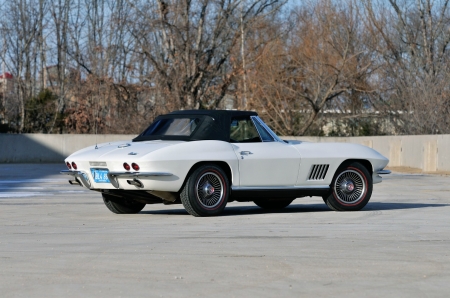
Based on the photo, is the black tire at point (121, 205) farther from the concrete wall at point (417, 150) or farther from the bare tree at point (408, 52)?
the bare tree at point (408, 52)

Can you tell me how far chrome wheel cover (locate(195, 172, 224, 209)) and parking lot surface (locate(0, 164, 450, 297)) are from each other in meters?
0.31

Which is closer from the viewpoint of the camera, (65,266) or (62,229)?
(65,266)

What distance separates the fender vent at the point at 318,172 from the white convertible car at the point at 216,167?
0.05ft

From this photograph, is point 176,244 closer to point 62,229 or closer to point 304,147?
point 62,229

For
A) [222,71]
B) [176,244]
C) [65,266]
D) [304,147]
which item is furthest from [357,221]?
[222,71]

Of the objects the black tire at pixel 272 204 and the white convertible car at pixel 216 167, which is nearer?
the white convertible car at pixel 216 167

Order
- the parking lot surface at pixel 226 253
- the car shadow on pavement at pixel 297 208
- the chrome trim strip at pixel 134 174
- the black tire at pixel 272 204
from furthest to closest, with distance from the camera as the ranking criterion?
the black tire at pixel 272 204 → the car shadow on pavement at pixel 297 208 → the chrome trim strip at pixel 134 174 → the parking lot surface at pixel 226 253

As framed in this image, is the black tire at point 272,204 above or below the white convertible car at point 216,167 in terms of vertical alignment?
below

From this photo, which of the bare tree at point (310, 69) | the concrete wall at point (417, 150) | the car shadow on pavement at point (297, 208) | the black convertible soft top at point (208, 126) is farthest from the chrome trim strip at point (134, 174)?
the bare tree at point (310, 69)

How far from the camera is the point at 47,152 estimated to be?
40.0m

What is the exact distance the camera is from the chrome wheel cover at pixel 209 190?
1127 cm

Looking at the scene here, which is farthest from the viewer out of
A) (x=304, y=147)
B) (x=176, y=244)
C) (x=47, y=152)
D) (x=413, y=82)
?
(x=413, y=82)

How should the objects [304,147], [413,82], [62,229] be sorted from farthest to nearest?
[413,82] < [304,147] < [62,229]

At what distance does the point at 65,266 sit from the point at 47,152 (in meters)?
33.8
